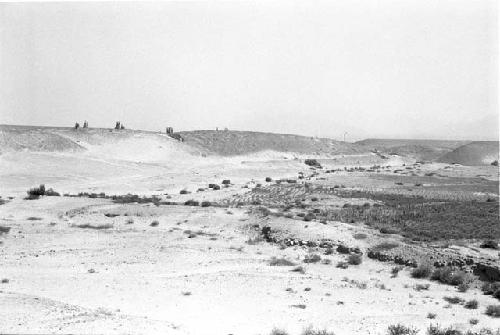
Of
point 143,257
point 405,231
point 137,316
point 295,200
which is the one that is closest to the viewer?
point 137,316

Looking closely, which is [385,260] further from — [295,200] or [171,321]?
[295,200]

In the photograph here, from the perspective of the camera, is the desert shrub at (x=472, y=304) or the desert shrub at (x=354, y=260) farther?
the desert shrub at (x=354, y=260)

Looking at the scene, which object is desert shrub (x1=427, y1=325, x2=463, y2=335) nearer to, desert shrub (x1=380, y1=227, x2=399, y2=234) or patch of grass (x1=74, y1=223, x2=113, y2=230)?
desert shrub (x1=380, y1=227, x2=399, y2=234)

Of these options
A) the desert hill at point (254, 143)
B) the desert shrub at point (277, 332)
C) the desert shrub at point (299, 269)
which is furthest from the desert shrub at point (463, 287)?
the desert hill at point (254, 143)

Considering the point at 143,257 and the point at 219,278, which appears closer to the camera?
the point at 219,278

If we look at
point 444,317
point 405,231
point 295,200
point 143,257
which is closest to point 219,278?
point 143,257

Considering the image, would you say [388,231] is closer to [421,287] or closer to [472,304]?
[421,287]

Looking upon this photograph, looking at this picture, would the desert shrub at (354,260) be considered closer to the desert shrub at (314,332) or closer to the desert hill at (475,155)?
the desert shrub at (314,332)
